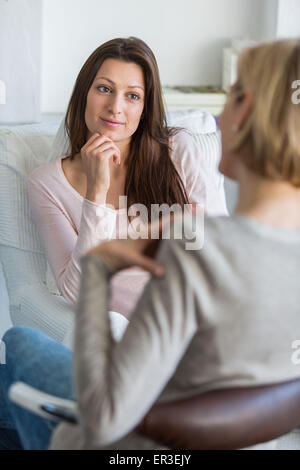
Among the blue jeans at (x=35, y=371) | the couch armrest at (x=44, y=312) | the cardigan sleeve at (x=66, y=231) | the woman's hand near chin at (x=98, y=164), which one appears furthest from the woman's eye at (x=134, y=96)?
the blue jeans at (x=35, y=371)

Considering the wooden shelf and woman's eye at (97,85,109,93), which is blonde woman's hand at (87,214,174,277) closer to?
woman's eye at (97,85,109,93)

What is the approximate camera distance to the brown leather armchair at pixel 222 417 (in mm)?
872

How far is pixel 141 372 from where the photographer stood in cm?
80

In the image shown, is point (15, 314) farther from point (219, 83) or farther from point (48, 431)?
point (219, 83)

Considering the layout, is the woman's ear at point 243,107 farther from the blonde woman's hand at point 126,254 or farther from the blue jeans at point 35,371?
the blue jeans at point 35,371

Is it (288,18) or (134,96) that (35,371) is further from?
(288,18)

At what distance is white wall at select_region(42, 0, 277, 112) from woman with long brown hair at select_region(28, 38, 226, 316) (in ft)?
3.51

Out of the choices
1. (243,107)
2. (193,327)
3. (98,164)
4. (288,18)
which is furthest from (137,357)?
(288,18)

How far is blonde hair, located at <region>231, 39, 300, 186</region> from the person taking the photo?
32.8 inches

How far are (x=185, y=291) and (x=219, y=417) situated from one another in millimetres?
183

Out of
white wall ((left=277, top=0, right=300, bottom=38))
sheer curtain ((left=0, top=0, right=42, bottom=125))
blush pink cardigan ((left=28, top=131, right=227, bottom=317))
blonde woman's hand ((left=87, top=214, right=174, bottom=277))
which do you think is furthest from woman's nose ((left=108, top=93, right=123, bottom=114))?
white wall ((left=277, top=0, right=300, bottom=38))

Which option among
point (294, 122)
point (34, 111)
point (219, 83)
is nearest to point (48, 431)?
point (294, 122)

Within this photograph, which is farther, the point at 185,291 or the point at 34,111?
the point at 34,111

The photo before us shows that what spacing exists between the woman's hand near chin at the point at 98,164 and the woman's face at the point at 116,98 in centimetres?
9
